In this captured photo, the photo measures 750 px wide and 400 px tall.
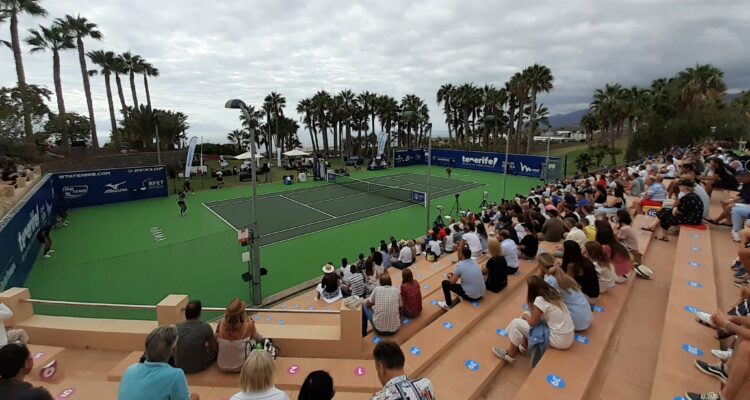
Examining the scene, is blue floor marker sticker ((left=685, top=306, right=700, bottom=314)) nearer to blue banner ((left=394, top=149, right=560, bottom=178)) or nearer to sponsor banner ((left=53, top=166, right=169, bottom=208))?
sponsor banner ((left=53, top=166, right=169, bottom=208))

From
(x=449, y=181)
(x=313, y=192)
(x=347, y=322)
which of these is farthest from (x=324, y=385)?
(x=449, y=181)

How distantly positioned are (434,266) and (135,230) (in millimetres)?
16558

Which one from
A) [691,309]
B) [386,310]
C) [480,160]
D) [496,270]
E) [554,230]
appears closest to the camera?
[691,309]

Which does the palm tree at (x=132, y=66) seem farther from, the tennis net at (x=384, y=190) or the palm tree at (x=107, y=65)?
the tennis net at (x=384, y=190)

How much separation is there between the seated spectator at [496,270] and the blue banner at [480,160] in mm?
30255

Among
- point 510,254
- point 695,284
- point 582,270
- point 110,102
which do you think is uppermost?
point 110,102

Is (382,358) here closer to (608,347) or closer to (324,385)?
(324,385)

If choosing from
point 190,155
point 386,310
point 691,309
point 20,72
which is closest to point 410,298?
point 386,310

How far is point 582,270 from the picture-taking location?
5965 millimetres

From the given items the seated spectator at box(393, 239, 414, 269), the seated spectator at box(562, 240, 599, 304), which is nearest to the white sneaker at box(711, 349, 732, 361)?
the seated spectator at box(562, 240, 599, 304)

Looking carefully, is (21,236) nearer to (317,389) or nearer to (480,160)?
(317,389)

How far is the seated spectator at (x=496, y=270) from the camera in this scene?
275 inches

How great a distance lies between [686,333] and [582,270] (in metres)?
1.51

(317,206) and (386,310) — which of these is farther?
(317,206)
